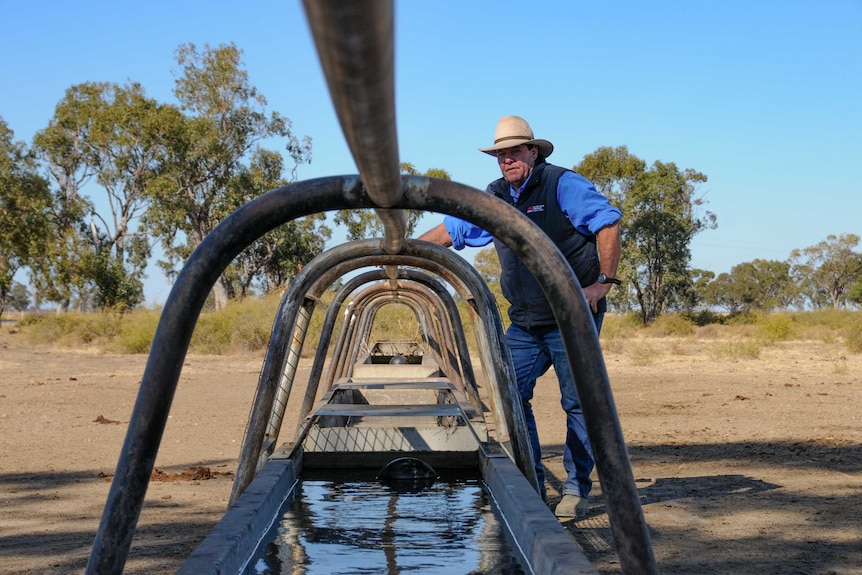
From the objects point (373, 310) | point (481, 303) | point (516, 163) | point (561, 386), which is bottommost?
point (561, 386)

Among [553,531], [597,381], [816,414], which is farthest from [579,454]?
[816,414]

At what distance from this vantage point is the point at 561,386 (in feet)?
15.7

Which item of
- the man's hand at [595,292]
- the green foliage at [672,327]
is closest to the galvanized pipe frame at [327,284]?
the man's hand at [595,292]

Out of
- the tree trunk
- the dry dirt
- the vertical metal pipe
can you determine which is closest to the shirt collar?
the dry dirt

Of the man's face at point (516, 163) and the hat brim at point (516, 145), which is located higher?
the hat brim at point (516, 145)

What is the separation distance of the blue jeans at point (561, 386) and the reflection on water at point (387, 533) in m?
0.63

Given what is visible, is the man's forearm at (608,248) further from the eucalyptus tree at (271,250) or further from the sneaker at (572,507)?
the eucalyptus tree at (271,250)

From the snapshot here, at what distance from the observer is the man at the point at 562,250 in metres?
4.56

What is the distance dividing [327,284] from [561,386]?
1686 mm

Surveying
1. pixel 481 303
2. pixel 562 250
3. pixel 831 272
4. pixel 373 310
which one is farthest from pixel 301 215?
pixel 831 272

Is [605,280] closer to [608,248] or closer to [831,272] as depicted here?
[608,248]

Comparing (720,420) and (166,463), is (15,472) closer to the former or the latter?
(166,463)

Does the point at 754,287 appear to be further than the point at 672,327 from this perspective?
Yes

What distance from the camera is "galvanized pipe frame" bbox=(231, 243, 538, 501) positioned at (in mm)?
2875
